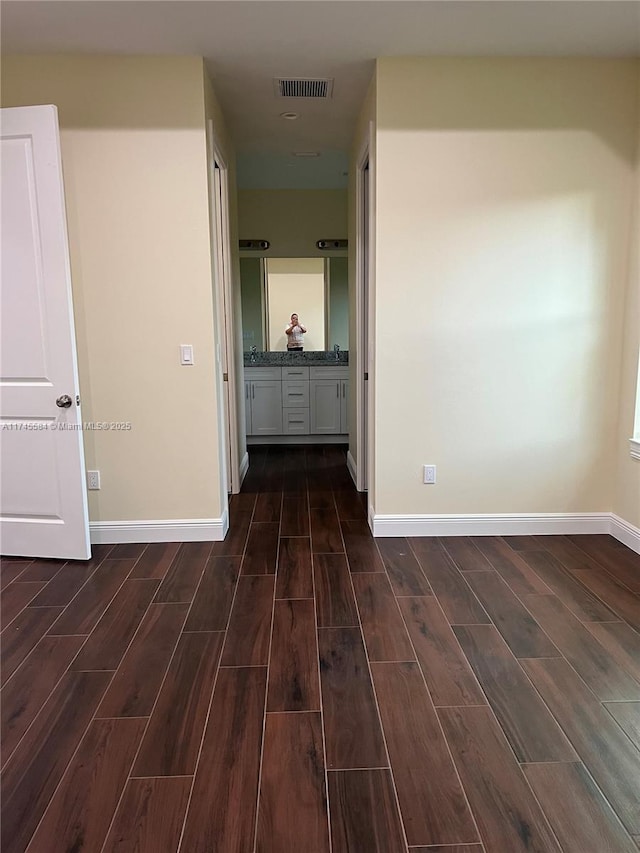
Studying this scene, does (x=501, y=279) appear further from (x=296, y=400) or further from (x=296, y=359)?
(x=296, y=400)

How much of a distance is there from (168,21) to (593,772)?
3.30 metres

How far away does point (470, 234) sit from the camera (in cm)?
301

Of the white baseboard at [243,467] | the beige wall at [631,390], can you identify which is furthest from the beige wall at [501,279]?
the white baseboard at [243,467]

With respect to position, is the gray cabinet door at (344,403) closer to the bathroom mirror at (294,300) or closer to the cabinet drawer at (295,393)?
the cabinet drawer at (295,393)

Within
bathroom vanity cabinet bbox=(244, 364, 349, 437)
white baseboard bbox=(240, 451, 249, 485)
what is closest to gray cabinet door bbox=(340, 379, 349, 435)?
bathroom vanity cabinet bbox=(244, 364, 349, 437)

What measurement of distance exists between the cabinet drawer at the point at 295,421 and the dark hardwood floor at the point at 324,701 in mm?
2886

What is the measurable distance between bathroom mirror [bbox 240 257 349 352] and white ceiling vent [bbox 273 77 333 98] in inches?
111

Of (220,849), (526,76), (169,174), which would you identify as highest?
(526,76)

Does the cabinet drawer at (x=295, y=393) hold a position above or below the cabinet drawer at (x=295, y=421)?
above

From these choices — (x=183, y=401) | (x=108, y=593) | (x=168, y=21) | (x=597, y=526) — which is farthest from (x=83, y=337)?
(x=597, y=526)

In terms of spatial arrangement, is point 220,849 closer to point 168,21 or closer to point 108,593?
point 108,593

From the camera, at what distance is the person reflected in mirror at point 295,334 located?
20.5 feet

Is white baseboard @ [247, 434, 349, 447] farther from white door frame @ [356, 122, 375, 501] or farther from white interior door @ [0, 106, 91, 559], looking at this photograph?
white interior door @ [0, 106, 91, 559]

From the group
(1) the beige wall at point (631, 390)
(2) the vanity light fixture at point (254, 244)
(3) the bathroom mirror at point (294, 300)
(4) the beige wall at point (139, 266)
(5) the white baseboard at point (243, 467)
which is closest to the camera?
(4) the beige wall at point (139, 266)
